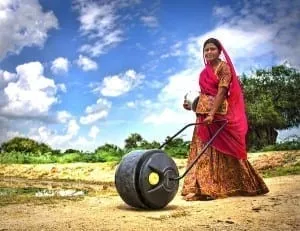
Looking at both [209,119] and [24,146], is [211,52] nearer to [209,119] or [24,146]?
[209,119]

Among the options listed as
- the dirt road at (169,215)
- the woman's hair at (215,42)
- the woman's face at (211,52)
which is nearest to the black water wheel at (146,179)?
the dirt road at (169,215)

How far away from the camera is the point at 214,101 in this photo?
668 cm

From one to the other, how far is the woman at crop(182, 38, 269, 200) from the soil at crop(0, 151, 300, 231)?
0.25 metres

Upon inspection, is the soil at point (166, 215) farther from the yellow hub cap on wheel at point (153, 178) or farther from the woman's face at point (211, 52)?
Answer: the woman's face at point (211, 52)

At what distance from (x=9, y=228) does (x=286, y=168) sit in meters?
8.41

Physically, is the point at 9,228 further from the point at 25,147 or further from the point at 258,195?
the point at 25,147

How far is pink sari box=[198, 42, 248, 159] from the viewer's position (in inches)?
271

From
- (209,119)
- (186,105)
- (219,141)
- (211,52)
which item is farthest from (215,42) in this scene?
(219,141)

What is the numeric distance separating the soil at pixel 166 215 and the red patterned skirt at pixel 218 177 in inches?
8.0

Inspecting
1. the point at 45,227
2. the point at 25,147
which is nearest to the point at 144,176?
the point at 45,227

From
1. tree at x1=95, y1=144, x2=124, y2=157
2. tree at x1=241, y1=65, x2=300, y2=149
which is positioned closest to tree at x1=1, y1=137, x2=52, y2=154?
tree at x1=95, y1=144, x2=124, y2=157

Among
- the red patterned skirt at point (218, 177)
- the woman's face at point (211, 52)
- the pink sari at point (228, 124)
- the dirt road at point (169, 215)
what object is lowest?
the dirt road at point (169, 215)

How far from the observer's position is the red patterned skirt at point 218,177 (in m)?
6.78

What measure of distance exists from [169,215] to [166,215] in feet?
0.13
